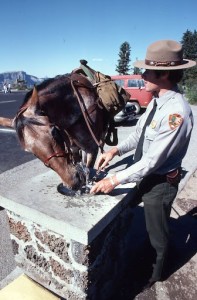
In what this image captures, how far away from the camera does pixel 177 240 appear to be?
3447 mm

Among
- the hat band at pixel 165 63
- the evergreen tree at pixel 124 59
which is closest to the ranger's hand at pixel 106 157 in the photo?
the hat band at pixel 165 63

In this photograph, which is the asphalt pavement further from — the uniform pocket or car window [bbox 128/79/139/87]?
car window [bbox 128/79/139/87]

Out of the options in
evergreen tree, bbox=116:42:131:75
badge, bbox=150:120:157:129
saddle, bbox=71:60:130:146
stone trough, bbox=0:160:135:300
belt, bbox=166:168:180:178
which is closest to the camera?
stone trough, bbox=0:160:135:300

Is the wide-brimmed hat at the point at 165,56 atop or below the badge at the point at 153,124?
atop

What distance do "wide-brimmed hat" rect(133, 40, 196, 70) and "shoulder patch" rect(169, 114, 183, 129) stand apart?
1.26 ft

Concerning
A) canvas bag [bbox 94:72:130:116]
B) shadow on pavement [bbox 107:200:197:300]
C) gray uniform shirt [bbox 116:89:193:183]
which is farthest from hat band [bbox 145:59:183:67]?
shadow on pavement [bbox 107:200:197:300]

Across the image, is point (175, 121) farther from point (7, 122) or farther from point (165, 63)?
point (7, 122)

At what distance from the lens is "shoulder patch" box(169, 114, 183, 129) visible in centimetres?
196

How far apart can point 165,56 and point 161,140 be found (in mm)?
663

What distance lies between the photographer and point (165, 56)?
203 centimetres

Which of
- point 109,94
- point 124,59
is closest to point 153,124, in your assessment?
point 109,94

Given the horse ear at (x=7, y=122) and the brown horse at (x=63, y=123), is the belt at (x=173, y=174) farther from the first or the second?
the horse ear at (x=7, y=122)

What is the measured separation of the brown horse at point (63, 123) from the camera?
7.72ft

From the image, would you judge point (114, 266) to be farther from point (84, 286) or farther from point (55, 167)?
point (55, 167)
